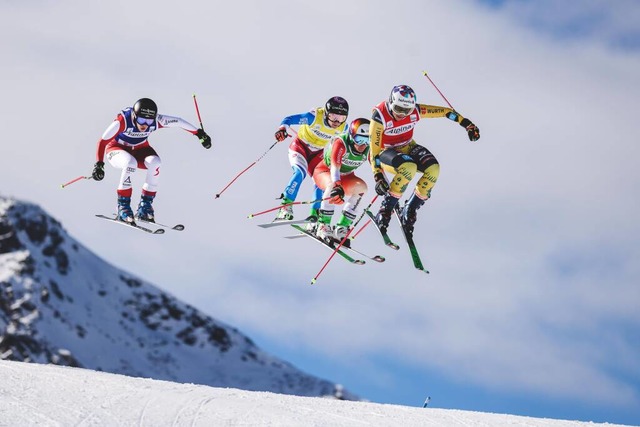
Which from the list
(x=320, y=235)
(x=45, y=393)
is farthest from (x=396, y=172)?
(x=45, y=393)

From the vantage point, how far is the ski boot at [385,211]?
19953 mm

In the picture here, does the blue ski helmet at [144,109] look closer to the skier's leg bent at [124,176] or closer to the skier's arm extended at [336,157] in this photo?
the skier's leg bent at [124,176]

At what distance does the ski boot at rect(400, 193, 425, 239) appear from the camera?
65.7ft

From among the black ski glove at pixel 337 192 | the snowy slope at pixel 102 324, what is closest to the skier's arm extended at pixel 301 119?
the black ski glove at pixel 337 192

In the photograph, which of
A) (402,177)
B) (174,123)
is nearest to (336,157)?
(402,177)

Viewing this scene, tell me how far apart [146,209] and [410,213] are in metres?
5.06

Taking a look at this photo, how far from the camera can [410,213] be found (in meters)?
20.0

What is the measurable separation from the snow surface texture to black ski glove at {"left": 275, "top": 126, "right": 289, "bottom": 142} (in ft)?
15.9

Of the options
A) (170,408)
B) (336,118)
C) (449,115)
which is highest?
(449,115)

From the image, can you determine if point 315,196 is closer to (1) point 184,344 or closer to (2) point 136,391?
(2) point 136,391

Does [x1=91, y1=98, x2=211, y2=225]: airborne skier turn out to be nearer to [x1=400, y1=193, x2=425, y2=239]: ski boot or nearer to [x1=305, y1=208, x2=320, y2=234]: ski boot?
[x1=305, y1=208, x2=320, y2=234]: ski boot

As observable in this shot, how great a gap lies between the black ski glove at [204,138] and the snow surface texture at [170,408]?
4922 millimetres

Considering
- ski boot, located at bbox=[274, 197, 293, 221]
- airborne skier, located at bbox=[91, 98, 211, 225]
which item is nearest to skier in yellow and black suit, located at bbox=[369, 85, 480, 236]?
ski boot, located at bbox=[274, 197, 293, 221]

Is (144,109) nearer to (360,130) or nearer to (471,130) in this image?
(360,130)
